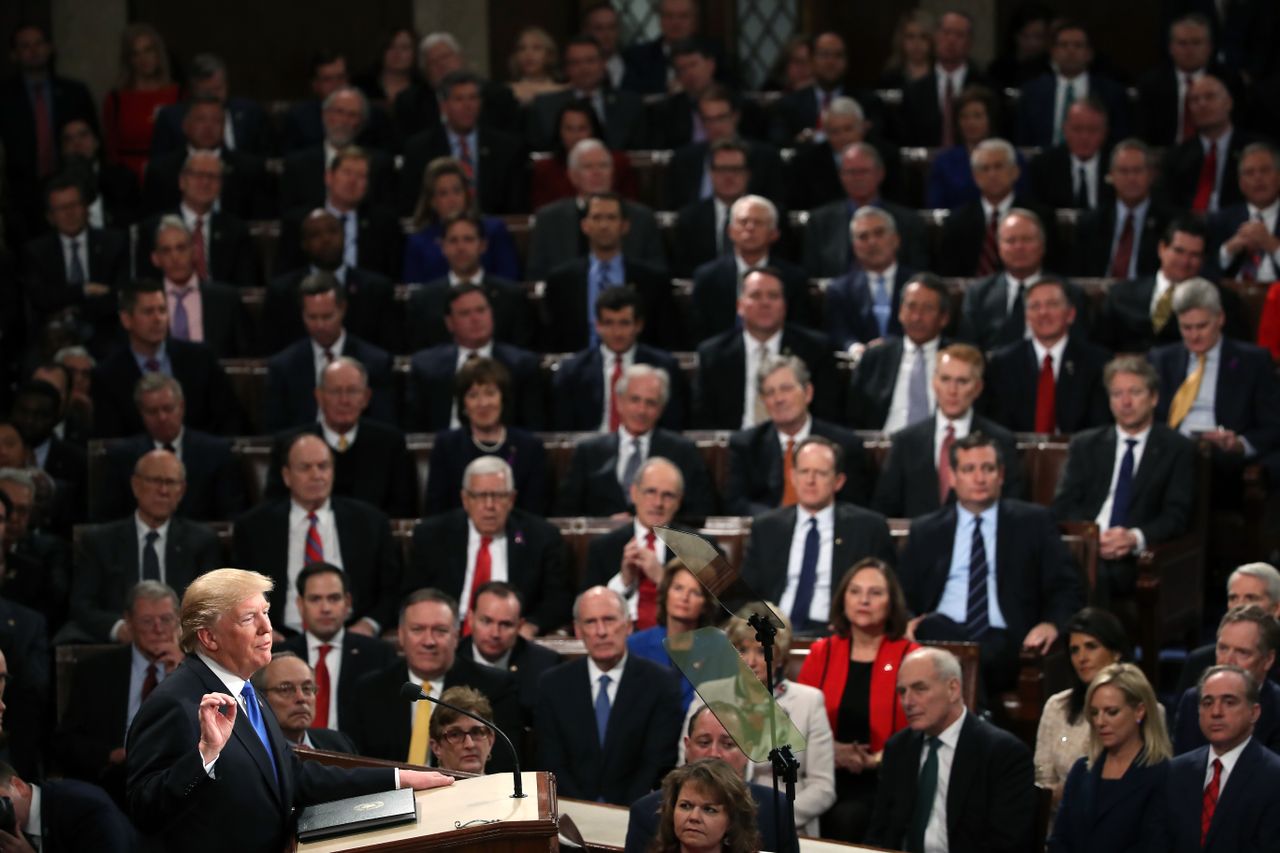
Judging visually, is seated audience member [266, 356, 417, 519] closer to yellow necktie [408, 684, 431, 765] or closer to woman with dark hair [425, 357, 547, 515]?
woman with dark hair [425, 357, 547, 515]

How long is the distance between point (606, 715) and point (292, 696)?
0.86 meters

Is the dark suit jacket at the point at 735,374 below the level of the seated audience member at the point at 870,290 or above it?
below

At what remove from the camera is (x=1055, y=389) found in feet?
21.5

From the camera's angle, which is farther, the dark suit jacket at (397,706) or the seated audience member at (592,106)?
the seated audience member at (592,106)

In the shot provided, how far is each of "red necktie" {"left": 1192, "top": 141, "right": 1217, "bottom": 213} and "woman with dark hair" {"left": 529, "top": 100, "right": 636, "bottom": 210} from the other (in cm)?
226

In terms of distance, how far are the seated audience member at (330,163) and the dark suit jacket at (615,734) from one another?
3.41m

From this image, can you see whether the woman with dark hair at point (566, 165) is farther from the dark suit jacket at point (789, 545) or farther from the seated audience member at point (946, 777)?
the seated audience member at point (946, 777)

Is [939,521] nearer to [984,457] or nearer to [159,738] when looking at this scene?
[984,457]

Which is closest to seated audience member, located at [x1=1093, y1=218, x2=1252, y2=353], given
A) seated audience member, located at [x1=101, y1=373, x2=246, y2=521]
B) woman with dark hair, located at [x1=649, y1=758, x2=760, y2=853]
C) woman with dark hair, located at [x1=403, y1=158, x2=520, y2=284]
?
woman with dark hair, located at [x1=403, y1=158, x2=520, y2=284]

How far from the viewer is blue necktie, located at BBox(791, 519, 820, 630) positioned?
18.9ft

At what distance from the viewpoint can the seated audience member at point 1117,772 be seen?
451 centimetres

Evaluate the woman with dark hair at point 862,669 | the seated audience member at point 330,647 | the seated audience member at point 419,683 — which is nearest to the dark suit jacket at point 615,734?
the seated audience member at point 419,683

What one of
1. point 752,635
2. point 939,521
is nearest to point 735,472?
point 939,521

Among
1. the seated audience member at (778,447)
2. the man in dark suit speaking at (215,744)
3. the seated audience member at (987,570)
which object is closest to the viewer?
the man in dark suit speaking at (215,744)
